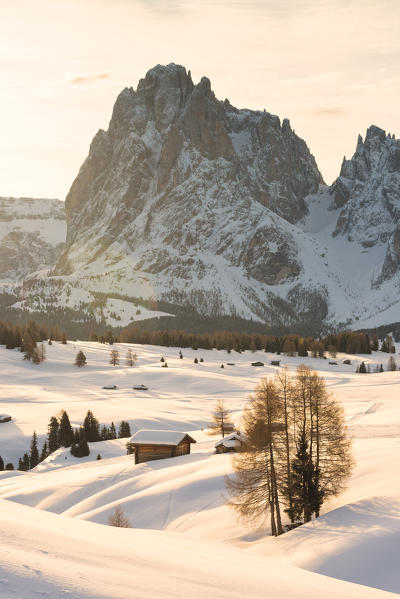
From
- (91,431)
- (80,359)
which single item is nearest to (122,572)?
(91,431)

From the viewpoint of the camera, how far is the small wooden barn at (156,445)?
186 ft

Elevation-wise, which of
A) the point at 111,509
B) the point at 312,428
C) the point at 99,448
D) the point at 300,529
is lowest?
the point at 99,448

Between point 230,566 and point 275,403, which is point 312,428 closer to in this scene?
point 275,403

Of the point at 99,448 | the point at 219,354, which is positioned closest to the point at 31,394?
the point at 99,448

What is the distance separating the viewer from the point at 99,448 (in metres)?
74.9

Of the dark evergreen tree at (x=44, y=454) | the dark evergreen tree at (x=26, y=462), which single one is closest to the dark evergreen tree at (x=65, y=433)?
the dark evergreen tree at (x=44, y=454)

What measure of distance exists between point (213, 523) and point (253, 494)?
13.9ft

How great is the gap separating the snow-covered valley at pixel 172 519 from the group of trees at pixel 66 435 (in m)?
2.96

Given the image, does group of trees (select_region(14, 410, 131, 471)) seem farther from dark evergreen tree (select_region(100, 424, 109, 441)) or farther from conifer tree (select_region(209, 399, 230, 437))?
conifer tree (select_region(209, 399, 230, 437))

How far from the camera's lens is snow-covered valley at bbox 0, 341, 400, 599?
923 centimetres

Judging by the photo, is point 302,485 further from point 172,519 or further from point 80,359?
point 80,359

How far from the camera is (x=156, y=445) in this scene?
5691cm

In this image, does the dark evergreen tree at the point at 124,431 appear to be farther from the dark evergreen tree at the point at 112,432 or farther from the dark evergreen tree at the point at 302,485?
the dark evergreen tree at the point at 302,485

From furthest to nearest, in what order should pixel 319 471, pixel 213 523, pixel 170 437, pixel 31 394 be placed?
pixel 31 394
pixel 170 437
pixel 213 523
pixel 319 471
